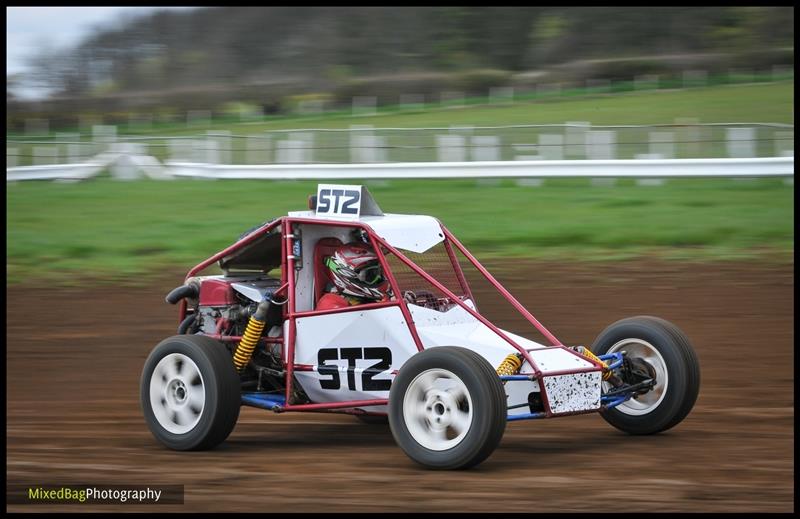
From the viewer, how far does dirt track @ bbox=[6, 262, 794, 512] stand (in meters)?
6.39

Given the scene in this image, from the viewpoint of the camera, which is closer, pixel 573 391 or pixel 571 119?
pixel 573 391

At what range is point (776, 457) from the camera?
23.7 feet

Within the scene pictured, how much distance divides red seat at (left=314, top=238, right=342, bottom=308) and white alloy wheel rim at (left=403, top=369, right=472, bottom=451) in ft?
4.67

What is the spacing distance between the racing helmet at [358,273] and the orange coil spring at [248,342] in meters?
0.58

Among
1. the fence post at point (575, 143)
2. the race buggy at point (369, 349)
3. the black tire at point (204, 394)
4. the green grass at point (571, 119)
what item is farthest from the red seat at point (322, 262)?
the fence post at point (575, 143)

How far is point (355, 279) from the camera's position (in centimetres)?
802

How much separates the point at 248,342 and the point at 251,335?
0.17ft

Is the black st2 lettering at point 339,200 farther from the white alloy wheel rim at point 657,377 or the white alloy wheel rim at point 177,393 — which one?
the white alloy wheel rim at point 657,377

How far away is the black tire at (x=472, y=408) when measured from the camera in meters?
6.70

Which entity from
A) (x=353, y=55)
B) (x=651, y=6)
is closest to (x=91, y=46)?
(x=353, y=55)

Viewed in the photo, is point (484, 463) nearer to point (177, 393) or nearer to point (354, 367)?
point (354, 367)

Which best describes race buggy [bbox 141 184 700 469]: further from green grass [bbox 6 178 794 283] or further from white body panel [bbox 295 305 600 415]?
green grass [bbox 6 178 794 283]

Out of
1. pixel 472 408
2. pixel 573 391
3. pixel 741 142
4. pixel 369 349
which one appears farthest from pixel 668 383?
pixel 741 142

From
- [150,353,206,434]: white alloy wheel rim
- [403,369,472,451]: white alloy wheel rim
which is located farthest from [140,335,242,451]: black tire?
[403,369,472,451]: white alloy wheel rim
